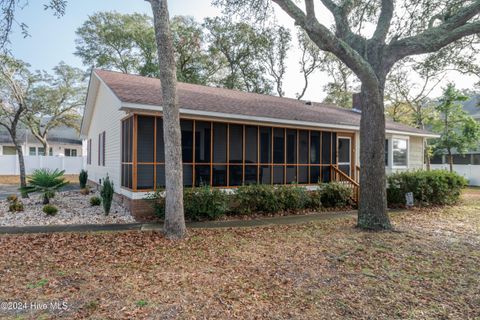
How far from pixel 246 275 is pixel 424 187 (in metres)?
9.92

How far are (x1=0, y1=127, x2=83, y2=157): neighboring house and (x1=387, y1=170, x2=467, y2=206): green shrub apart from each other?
29.6 metres

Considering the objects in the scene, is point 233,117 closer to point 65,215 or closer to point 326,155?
point 326,155

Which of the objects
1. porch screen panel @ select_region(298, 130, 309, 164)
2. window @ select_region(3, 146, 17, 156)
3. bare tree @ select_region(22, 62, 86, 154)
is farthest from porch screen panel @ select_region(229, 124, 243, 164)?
window @ select_region(3, 146, 17, 156)

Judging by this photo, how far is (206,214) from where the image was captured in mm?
8445

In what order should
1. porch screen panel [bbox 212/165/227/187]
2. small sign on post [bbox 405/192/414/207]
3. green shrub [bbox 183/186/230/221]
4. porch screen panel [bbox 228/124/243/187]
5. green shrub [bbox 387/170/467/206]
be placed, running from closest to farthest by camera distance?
green shrub [bbox 183/186/230/221], porch screen panel [bbox 212/165/227/187], porch screen panel [bbox 228/124/243/187], small sign on post [bbox 405/192/414/207], green shrub [bbox 387/170/467/206]

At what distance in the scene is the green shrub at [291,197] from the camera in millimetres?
9564

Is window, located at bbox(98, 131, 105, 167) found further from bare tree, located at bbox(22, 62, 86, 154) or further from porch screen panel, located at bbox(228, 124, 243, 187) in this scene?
bare tree, located at bbox(22, 62, 86, 154)

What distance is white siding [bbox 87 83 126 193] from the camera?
Answer: 1049 cm

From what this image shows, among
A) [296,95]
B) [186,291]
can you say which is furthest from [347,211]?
[296,95]

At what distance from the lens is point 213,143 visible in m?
10.2

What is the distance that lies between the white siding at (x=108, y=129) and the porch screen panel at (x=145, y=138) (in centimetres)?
92

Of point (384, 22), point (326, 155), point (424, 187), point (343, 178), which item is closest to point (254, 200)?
point (326, 155)

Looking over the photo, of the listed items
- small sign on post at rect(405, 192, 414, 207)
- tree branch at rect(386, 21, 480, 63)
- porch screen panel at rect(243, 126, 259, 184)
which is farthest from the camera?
small sign on post at rect(405, 192, 414, 207)

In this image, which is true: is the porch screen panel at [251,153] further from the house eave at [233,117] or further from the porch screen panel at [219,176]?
the porch screen panel at [219,176]
